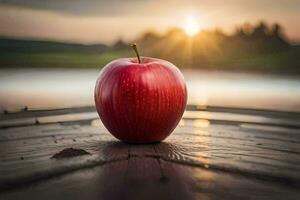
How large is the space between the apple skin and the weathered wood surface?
0.44 feet

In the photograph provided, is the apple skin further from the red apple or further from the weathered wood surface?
the weathered wood surface

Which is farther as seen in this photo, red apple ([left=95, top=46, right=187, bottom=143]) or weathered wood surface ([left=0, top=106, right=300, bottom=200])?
red apple ([left=95, top=46, right=187, bottom=143])

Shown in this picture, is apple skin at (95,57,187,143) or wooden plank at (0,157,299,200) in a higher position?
apple skin at (95,57,187,143)

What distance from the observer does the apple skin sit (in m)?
3.96

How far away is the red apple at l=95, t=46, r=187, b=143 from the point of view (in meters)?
3.96

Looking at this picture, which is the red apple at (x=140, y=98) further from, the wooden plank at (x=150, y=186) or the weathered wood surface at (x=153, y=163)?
the wooden plank at (x=150, y=186)

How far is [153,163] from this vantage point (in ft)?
11.2

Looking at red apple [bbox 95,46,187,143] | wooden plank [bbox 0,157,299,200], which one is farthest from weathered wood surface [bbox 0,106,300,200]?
red apple [bbox 95,46,187,143]

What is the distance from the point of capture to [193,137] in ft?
14.5

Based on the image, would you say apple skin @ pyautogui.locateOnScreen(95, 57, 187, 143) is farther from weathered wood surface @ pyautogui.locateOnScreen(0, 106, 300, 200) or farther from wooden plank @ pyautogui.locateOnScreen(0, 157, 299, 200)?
wooden plank @ pyautogui.locateOnScreen(0, 157, 299, 200)

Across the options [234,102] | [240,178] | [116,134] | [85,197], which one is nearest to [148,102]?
[116,134]

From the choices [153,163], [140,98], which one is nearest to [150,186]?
[153,163]

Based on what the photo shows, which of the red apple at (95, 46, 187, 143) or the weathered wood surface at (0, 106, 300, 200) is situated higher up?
the red apple at (95, 46, 187, 143)

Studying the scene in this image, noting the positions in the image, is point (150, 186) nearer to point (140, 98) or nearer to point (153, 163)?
point (153, 163)
